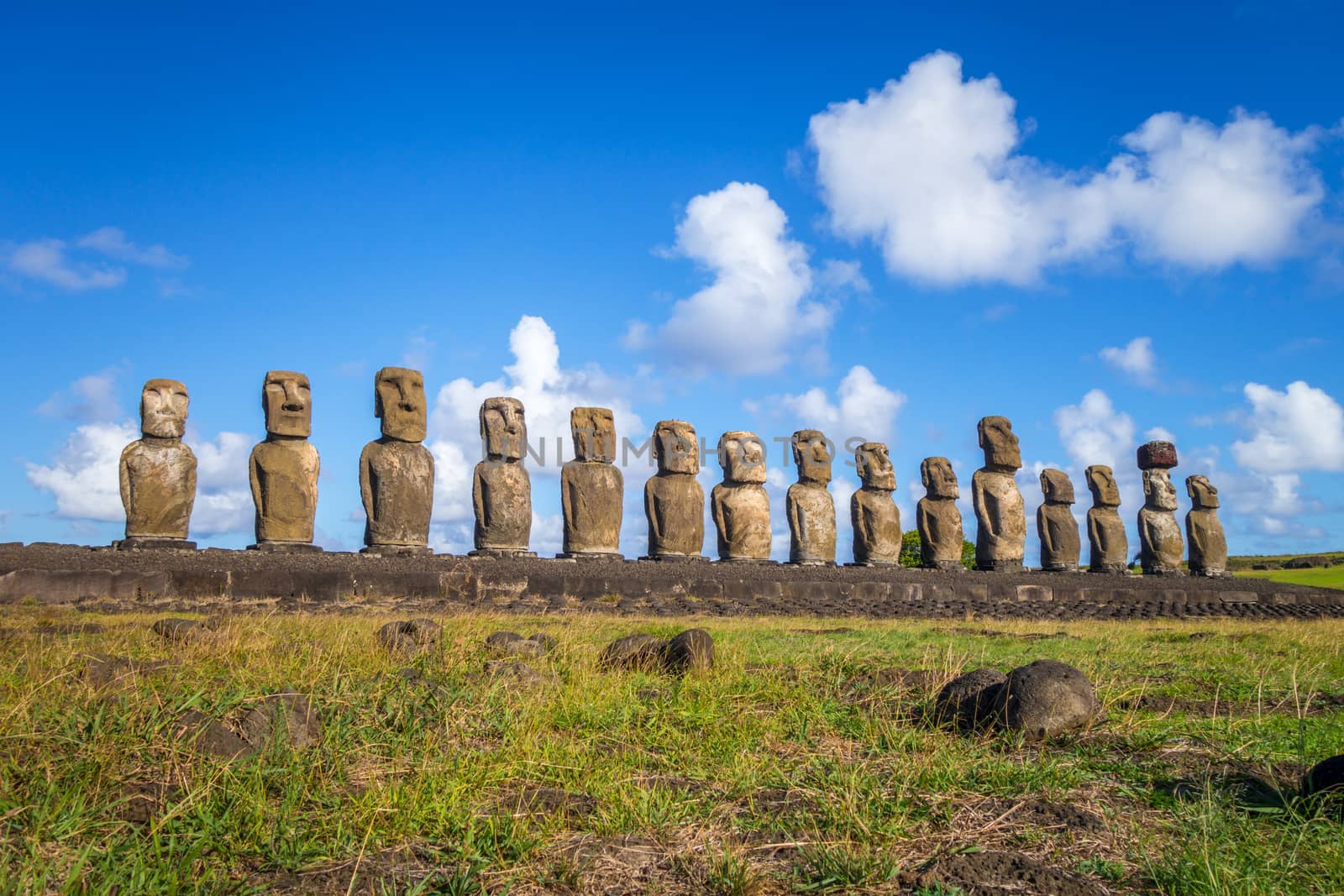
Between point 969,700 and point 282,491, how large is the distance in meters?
13.0

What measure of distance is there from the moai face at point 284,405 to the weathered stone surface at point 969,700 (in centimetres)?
1293

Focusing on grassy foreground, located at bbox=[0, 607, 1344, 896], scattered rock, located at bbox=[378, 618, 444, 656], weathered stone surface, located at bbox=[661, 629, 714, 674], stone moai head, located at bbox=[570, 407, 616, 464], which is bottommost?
grassy foreground, located at bbox=[0, 607, 1344, 896]

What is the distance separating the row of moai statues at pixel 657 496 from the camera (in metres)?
15.5

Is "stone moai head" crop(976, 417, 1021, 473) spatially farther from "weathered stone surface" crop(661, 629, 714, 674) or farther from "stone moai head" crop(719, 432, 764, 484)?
"weathered stone surface" crop(661, 629, 714, 674)

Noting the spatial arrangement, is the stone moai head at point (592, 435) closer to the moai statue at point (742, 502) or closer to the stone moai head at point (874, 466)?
the moai statue at point (742, 502)

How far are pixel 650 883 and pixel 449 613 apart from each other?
803 centimetres

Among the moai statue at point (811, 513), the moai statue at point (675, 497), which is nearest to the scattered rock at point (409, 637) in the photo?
the moai statue at point (675, 497)

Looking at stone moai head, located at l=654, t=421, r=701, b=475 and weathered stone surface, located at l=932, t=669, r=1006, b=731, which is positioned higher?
stone moai head, located at l=654, t=421, r=701, b=475

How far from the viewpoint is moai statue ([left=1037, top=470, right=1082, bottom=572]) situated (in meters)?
23.2

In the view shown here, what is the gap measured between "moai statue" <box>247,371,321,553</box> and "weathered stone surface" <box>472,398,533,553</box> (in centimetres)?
257

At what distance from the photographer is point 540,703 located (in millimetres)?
4918

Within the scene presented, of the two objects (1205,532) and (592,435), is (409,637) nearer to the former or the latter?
(592,435)

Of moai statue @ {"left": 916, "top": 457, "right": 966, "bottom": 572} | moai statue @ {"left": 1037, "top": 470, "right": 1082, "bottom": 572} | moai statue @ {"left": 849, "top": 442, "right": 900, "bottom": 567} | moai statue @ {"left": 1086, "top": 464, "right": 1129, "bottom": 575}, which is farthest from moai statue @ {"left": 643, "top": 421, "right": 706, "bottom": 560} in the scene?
moai statue @ {"left": 1086, "top": 464, "right": 1129, "bottom": 575}

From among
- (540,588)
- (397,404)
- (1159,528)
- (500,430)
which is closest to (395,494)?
(397,404)
